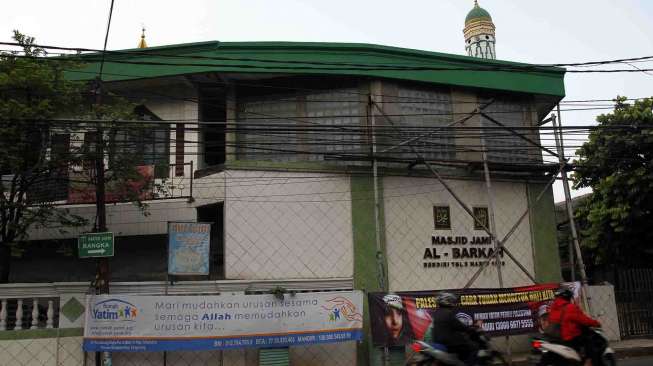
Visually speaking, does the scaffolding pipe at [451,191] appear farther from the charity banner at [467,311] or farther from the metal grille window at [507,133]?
the metal grille window at [507,133]

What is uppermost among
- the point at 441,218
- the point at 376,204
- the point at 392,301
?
the point at 376,204

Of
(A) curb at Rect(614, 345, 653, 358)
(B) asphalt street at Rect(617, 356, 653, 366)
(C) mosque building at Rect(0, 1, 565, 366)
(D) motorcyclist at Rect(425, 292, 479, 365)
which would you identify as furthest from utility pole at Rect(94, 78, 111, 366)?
(A) curb at Rect(614, 345, 653, 358)

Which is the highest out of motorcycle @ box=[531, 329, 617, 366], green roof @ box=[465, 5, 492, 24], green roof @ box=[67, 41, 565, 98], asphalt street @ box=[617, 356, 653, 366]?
green roof @ box=[465, 5, 492, 24]

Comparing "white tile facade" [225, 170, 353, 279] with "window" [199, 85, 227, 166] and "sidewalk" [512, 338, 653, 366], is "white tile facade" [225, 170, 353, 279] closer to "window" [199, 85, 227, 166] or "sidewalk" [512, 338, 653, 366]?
"window" [199, 85, 227, 166]

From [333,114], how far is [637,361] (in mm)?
9119

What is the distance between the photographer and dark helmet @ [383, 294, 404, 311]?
11633 millimetres

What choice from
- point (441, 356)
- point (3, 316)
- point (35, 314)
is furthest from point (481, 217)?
point (3, 316)

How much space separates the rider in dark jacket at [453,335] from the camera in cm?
727

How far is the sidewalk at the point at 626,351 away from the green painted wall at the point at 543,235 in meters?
2.20

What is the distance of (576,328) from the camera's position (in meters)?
7.56

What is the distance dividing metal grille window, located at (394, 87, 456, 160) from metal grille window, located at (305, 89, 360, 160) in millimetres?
1214

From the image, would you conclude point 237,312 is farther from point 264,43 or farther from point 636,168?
A: point 636,168

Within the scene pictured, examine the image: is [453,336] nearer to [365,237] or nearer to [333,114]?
[365,237]

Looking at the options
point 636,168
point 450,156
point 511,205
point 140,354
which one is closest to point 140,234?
point 140,354
